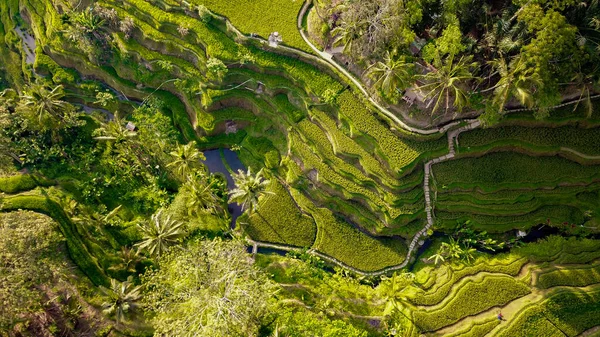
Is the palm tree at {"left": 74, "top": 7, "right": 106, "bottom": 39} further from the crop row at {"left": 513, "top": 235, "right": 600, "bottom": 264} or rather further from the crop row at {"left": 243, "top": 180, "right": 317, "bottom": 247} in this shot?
the crop row at {"left": 513, "top": 235, "right": 600, "bottom": 264}

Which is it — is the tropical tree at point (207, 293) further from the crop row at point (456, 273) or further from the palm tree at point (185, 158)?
the crop row at point (456, 273)

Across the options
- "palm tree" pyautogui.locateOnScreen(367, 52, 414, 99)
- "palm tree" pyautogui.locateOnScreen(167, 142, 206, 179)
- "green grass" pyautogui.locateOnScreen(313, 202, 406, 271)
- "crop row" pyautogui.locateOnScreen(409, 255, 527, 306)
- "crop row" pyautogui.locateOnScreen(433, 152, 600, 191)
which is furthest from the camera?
"green grass" pyautogui.locateOnScreen(313, 202, 406, 271)

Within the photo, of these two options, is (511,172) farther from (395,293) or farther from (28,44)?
(28,44)

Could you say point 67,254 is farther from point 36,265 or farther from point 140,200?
point 140,200

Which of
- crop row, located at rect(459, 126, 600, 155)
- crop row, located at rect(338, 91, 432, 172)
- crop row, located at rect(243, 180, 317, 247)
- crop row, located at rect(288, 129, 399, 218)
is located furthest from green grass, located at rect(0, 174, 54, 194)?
crop row, located at rect(459, 126, 600, 155)

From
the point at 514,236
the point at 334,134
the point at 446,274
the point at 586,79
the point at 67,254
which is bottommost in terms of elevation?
the point at 67,254

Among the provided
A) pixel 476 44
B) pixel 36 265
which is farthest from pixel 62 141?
pixel 476 44
